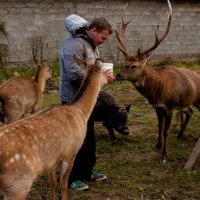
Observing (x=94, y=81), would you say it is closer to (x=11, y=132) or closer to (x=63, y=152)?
(x=63, y=152)

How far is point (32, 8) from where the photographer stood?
14.8 metres

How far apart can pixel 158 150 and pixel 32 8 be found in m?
8.33

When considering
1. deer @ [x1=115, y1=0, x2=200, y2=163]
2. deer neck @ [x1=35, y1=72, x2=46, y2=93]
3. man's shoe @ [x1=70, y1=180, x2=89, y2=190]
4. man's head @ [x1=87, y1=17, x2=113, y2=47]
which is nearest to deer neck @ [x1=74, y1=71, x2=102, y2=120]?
man's head @ [x1=87, y1=17, x2=113, y2=47]

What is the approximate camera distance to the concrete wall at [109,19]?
47.8 ft

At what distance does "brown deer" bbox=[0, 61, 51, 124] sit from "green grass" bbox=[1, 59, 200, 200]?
4.29ft

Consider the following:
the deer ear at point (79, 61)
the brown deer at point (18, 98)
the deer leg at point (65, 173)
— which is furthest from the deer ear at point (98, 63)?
the brown deer at point (18, 98)

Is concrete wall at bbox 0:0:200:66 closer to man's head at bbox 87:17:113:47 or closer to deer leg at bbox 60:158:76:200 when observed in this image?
man's head at bbox 87:17:113:47

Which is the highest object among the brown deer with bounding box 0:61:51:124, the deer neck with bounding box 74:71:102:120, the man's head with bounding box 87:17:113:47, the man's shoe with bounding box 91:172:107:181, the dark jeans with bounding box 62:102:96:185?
the man's head with bounding box 87:17:113:47

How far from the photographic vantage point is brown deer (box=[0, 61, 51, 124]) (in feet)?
24.7

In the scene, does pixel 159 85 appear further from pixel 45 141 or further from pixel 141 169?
pixel 45 141

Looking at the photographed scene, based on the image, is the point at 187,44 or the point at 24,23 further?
the point at 187,44

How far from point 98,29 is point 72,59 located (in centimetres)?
44

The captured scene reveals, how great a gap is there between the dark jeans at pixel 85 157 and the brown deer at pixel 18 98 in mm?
1878

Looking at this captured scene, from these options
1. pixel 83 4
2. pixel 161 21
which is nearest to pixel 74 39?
pixel 83 4
